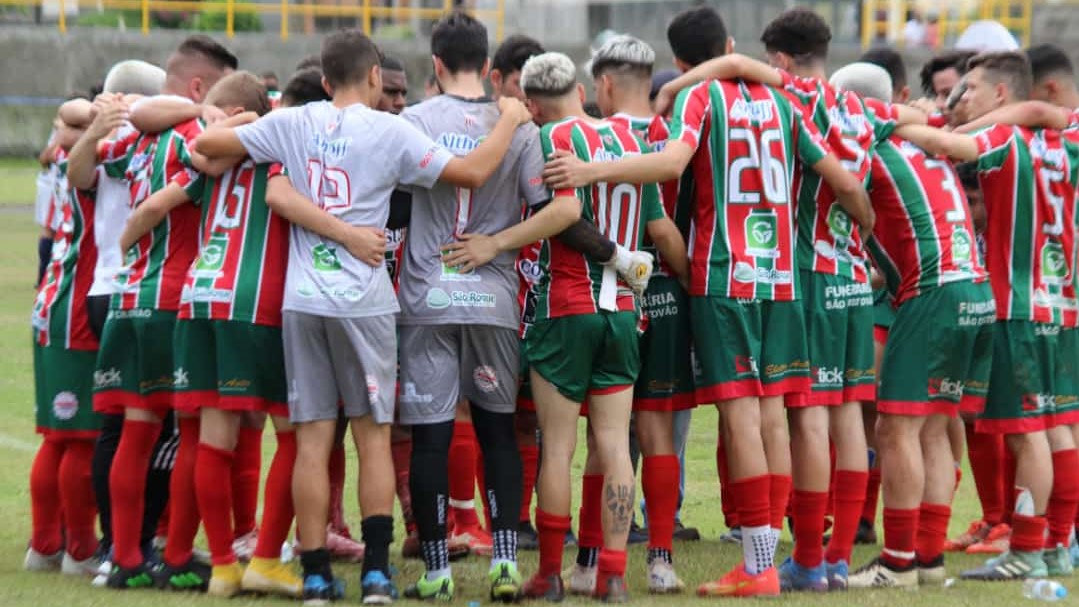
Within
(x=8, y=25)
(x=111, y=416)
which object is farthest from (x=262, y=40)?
(x=111, y=416)

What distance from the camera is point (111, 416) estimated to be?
716cm

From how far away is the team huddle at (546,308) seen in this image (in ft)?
21.5

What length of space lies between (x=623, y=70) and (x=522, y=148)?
0.62 metres

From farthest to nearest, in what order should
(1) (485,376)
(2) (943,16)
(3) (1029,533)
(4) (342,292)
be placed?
(2) (943,16), (3) (1029,533), (1) (485,376), (4) (342,292)

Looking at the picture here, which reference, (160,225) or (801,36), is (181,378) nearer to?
(160,225)

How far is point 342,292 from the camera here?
6.39 metres

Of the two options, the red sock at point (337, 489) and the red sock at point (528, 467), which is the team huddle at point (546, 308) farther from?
the red sock at point (528, 467)

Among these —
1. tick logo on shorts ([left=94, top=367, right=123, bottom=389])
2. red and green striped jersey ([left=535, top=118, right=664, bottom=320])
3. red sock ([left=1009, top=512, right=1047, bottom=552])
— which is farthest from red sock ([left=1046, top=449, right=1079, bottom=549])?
tick logo on shorts ([left=94, top=367, right=123, bottom=389])

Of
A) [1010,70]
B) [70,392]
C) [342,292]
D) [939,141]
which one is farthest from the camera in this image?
[1010,70]

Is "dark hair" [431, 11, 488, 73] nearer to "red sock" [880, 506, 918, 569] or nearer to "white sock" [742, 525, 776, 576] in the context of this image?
"white sock" [742, 525, 776, 576]

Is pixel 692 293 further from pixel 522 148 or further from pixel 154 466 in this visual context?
pixel 154 466

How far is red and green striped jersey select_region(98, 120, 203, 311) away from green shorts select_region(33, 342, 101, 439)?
0.50 meters

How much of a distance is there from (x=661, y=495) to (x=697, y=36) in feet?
6.76

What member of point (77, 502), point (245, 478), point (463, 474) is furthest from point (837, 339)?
point (77, 502)
